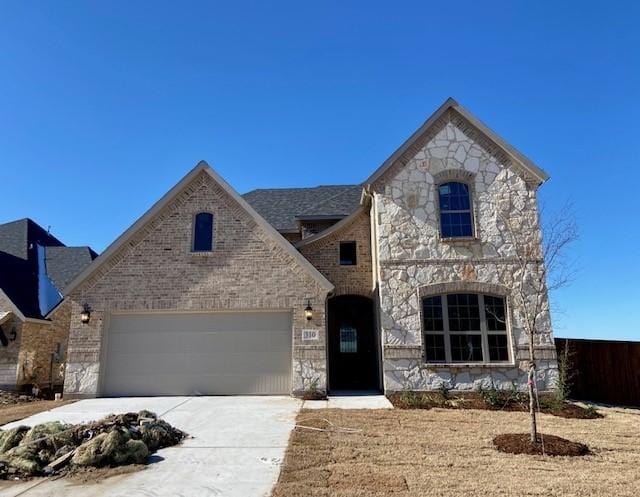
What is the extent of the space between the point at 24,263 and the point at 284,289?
11729mm

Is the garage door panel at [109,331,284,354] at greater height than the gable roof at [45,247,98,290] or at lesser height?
lesser

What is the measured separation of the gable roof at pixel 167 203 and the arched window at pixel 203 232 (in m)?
0.96

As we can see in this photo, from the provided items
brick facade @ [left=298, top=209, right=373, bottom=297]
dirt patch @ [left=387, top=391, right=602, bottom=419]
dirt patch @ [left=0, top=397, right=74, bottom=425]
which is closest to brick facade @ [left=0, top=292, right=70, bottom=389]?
dirt patch @ [left=0, top=397, right=74, bottom=425]

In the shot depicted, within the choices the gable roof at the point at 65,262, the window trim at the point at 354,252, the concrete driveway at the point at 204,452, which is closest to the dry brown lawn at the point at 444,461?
the concrete driveway at the point at 204,452

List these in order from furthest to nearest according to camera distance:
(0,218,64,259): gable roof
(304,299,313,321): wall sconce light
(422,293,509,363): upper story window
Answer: (0,218,64,259): gable roof, (304,299,313,321): wall sconce light, (422,293,509,363): upper story window

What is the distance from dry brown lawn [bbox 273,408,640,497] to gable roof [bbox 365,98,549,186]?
6853mm

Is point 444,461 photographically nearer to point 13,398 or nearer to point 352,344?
point 352,344

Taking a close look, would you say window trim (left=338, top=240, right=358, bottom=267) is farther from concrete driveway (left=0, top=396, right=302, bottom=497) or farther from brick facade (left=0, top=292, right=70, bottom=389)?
brick facade (left=0, top=292, right=70, bottom=389)

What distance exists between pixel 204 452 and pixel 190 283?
6.66 m

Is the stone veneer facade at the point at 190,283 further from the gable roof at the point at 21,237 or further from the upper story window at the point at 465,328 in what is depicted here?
the gable roof at the point at 21,237

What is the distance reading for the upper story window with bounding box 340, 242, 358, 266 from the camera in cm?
1462

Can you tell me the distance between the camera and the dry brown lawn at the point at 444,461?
519 centimetres

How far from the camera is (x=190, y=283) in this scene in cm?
1280

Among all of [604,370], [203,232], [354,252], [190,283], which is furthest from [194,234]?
[604,370]
